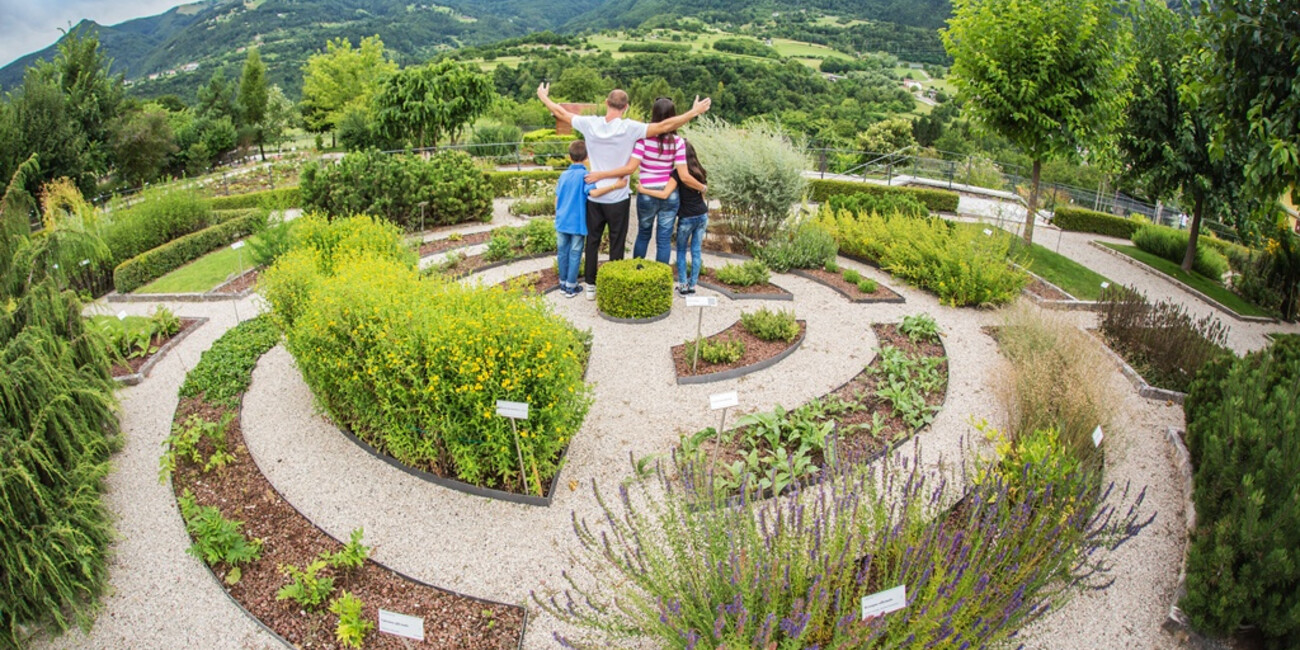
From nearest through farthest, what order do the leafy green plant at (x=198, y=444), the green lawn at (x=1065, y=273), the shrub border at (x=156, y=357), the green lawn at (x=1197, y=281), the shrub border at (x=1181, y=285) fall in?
the leafy green plant at (x=198, y=444) < the shrub border at (x=156, y=357) < the shrub border at (x=1181, y=285) < the green lawn at (x=1065, y=273) < the green lawn at (x=1197, y=281)

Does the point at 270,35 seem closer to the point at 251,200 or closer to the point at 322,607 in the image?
the point at 251,200

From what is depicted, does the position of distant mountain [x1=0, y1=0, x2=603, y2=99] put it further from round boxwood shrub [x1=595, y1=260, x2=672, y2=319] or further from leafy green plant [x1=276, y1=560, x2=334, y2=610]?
leafy green plant [x1=276, y1=560, x2=334, y2=610]

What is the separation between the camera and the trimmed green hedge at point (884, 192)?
18.8 m

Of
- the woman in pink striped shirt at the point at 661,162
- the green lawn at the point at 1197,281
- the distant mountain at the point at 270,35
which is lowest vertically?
the green lawn at the point at 1197,281

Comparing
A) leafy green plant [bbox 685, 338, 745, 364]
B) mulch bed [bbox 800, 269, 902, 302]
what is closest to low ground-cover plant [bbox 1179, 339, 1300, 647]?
leafy green plant [bbox 685, 338, 745, 364]

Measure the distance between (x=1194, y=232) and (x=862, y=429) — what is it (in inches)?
485

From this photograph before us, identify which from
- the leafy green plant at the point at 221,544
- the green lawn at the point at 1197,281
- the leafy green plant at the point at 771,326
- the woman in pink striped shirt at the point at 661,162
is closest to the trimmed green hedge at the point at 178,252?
the woman in pink striped shirt at the point at 661,162

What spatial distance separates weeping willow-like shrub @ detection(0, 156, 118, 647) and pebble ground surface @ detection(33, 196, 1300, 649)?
0.21 meters

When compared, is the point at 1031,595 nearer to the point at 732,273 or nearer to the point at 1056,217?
the point at 732,273

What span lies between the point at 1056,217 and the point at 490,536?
1814 centimetres

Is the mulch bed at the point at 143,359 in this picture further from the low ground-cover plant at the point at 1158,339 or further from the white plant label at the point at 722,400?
the low ground-cover plant at the point at 1158,339

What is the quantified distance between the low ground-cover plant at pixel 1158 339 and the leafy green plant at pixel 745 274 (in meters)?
4.41

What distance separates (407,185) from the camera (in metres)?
13.1

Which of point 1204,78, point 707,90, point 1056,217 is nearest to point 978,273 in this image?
point 1204,78
